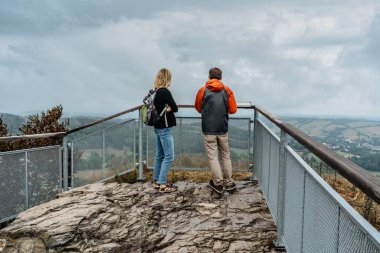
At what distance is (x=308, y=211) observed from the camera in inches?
132

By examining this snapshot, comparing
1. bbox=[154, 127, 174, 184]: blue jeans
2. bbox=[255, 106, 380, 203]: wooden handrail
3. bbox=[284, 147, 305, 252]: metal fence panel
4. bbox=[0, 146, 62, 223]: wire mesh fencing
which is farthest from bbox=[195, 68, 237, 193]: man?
bbox=[255, 106, 380, 203]: wooden handrail

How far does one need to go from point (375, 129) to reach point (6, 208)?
15616 cm

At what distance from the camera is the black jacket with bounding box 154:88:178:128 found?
6969 millimetres

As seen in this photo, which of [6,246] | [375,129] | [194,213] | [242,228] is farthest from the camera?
[375,129]

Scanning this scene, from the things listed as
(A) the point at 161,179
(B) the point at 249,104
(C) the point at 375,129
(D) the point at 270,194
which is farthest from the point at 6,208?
(C) the point at 375,129

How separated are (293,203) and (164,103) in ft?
11.5

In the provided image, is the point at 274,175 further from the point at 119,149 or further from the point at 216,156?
the point at 119,149

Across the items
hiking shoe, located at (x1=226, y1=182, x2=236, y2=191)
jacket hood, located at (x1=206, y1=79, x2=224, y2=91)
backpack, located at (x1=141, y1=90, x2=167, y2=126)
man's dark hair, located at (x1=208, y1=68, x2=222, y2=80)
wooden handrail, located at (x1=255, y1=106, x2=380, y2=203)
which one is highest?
man's dark hair, located at (x1=208, y1=68, x2=222, y2=80)

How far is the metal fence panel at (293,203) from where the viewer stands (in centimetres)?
369

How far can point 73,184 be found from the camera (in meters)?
7.47

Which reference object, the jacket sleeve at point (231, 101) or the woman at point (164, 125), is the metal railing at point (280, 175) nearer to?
the jacket sleeve at point (231, 101)

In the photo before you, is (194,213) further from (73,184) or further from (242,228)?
(73,184)

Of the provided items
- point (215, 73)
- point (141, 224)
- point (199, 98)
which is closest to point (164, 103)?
point (199, 98)

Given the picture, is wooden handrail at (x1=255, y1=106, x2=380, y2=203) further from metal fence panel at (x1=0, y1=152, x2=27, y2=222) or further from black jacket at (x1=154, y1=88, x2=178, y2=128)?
metal fence panel at (x1=0, y1=152, x2=27, y2=222)
